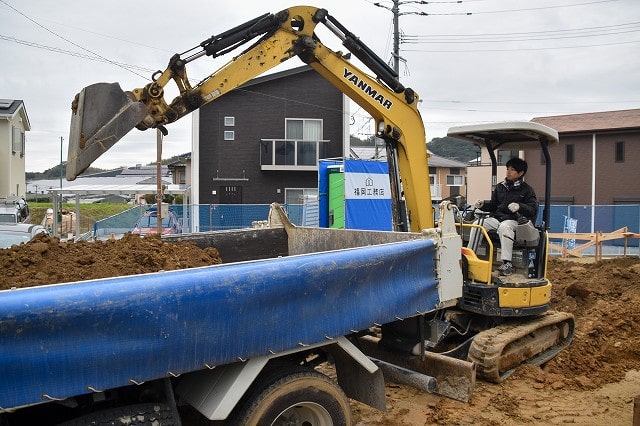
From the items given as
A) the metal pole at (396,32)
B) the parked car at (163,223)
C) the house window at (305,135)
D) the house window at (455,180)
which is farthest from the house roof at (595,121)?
the parked car at (163,223)

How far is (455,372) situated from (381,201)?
12050 mm

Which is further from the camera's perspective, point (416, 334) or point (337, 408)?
point (416, 334)

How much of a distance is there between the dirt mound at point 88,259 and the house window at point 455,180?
47.8 metres

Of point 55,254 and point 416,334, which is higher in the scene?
point 55,254

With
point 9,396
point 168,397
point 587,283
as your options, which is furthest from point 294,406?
point 587,283

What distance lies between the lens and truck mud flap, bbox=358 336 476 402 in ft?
16.1

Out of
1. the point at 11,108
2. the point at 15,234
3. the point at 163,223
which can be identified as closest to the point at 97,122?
the point at 15,234

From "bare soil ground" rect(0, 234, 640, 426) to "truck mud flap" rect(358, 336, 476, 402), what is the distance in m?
0.33

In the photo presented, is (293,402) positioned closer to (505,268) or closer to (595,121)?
(505,268)

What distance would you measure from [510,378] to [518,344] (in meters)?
0.39

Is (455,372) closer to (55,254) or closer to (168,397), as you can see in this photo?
(168,397)

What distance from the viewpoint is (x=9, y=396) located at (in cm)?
256

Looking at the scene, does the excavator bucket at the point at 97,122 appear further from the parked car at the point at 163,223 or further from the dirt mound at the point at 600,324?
the parked car at the point at 163,223

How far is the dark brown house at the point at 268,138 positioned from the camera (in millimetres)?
25828
